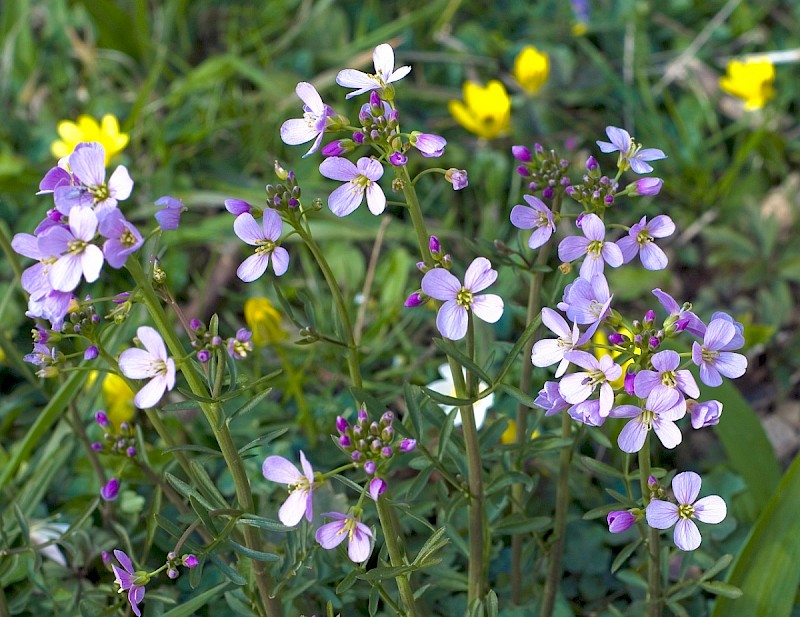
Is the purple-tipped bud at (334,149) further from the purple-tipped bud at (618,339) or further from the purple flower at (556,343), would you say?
the purple-tipped bud at (618,339)

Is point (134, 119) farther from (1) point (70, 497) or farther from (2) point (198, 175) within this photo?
(1) point (70, 497)

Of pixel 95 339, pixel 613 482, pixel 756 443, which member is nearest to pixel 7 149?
pixel 95 339

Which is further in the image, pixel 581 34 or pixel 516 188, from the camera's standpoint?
pixel 581 34

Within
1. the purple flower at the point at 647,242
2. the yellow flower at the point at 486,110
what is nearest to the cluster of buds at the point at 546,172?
the purple flower at the point at 647,242

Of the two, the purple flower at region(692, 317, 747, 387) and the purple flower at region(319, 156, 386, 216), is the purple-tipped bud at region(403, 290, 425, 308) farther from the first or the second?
the purple flower at region(692, 317, 747, 387)

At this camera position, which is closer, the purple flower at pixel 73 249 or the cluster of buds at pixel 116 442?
the purple flower at pixel 73 249

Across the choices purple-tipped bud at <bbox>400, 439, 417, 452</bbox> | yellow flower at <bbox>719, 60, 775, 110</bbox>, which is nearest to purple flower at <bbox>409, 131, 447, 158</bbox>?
purple-tipped bud at <bbox>400, 439, 417, 452</bbox>

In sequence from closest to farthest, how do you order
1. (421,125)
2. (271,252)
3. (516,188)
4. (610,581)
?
1. (271,252)
2. (610,581)
3. (516,188)
4. (421,125)
